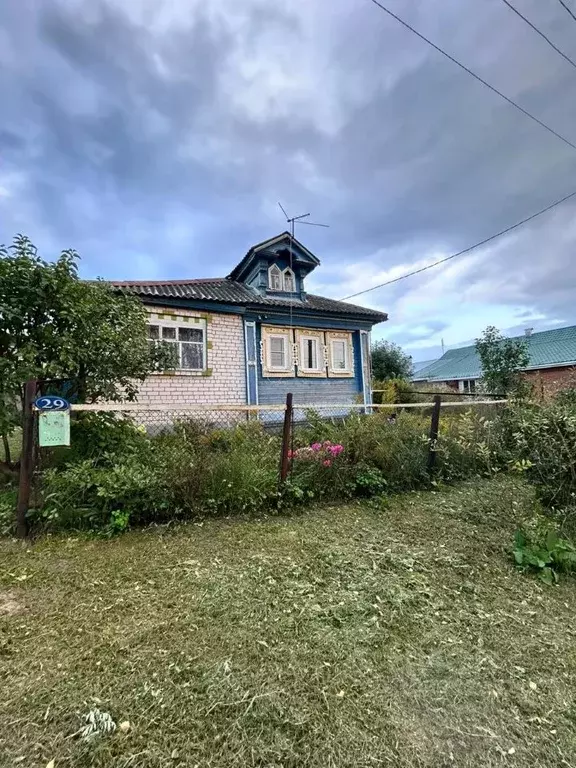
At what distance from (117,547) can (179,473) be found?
91 centimetres

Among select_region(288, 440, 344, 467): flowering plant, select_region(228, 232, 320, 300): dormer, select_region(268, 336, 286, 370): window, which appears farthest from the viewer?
select_region(228, 232, 320, 300): dormer

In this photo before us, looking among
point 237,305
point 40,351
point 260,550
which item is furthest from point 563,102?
point 40,351

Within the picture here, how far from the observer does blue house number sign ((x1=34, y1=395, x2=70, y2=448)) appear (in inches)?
142

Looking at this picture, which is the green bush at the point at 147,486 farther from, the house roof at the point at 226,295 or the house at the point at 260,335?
the house roof at the point at 226,295

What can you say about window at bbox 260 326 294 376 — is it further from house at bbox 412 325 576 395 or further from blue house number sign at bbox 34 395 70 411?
house at bbox 412 325 576 395

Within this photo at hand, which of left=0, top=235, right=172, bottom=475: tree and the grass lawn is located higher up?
left=0, top=235, right=172, bottom=475: tree

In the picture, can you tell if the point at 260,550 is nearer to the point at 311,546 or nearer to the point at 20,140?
the point at 311,546

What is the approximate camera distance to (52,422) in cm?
364

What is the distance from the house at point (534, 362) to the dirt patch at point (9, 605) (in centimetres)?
1762

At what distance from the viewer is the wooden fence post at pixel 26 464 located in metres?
3.61

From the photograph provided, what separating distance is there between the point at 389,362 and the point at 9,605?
808 inches

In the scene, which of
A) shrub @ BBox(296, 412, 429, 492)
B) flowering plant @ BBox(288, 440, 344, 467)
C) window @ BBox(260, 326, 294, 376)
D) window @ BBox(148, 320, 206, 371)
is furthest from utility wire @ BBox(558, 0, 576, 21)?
window @ BBox(148, 320, 206, 371)

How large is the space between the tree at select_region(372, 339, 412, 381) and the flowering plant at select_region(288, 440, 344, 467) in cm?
1647

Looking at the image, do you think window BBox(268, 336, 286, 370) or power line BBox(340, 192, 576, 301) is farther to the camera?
window BBox(268, 336, 286, 370)
